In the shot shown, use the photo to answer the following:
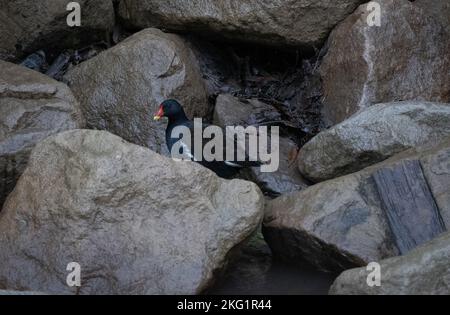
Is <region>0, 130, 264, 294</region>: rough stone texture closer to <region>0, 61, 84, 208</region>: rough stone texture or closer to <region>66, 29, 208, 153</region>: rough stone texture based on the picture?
<region>0, 61, 84, 208</region>: rough stone texture

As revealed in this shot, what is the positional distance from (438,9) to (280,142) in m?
1.83

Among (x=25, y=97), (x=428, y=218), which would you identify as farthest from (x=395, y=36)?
(x=25, y=97)

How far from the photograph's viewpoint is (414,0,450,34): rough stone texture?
310 inches

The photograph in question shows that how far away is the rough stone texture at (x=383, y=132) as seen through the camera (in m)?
A: 6.48

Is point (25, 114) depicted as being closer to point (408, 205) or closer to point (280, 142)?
point (280, 142)

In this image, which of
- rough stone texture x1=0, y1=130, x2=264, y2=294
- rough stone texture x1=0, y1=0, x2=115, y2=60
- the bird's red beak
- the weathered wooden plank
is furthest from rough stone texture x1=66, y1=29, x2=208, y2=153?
the weathered wooden plank

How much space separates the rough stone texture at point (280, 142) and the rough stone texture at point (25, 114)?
1.42 metres

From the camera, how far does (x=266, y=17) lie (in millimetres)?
7773

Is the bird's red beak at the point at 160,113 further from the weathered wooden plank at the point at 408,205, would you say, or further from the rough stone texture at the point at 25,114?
the weathered wooden plank at the point at 408,205

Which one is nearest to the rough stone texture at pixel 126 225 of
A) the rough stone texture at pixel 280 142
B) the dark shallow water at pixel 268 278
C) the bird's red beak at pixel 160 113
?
the dark shallow water at pixel 268 278

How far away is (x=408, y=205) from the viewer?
5.61 meters

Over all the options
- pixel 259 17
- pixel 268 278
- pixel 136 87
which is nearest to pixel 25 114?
pixel 136 87
